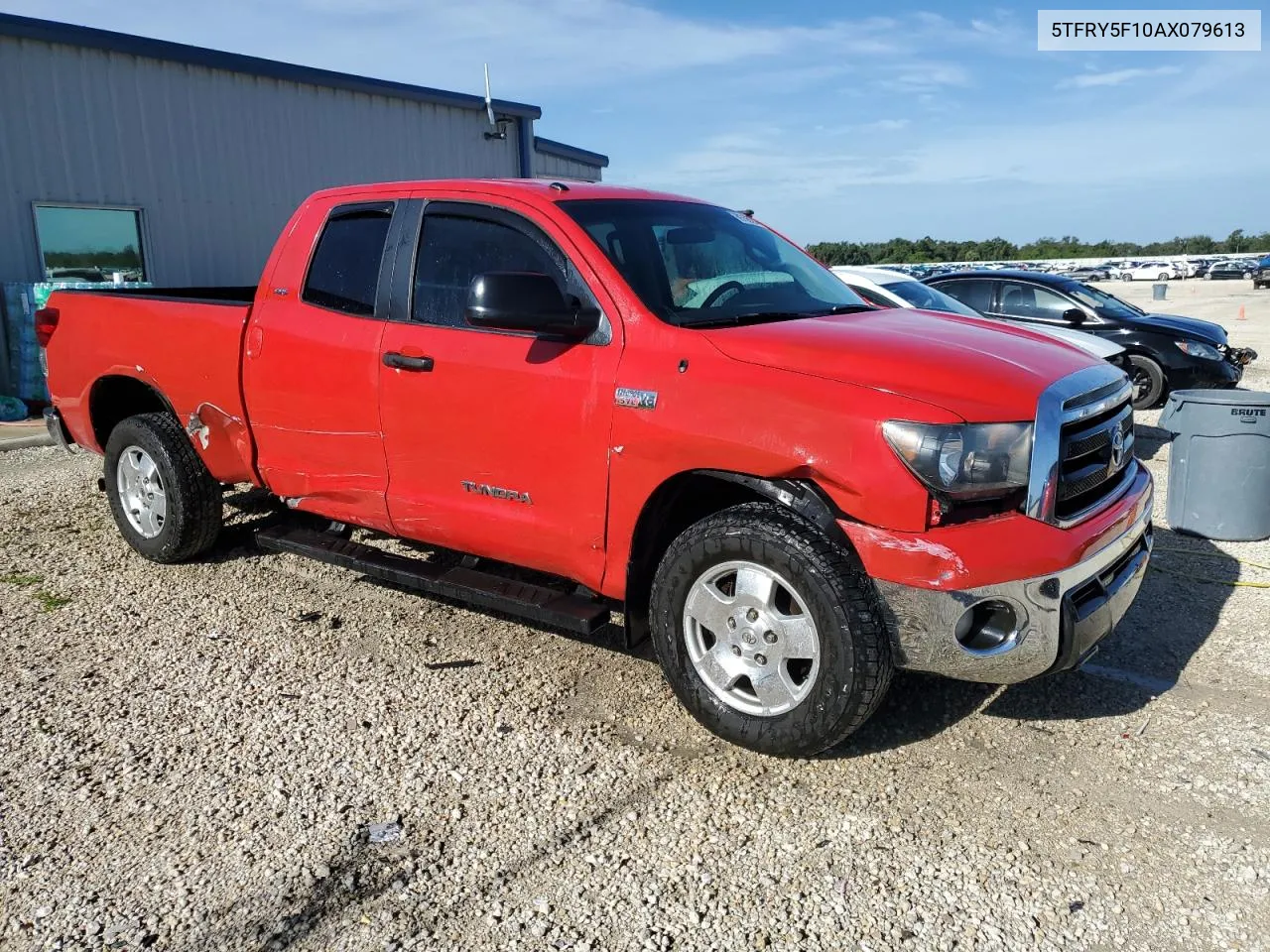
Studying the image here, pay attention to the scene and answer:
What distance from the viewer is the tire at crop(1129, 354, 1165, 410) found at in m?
10.7

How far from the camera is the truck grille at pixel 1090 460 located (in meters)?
3.21

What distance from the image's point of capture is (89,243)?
11.9m

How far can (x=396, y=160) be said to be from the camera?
49.8 ft

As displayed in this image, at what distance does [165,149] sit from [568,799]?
38.8 feet

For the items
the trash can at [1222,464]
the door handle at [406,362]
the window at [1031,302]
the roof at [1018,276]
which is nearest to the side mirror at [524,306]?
the door handle at [406,362]

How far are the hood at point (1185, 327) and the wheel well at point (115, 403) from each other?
10.0 meters

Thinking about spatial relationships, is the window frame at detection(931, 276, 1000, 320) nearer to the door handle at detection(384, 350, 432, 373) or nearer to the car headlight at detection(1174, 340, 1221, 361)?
the car headlight at detection(1174, 340, 1221, 361)

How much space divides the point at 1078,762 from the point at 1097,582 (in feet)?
2.16

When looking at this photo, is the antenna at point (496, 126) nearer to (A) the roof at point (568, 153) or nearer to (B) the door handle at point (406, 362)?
(A) the roof at point (568, 153)

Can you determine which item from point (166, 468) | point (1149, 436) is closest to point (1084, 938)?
point (166, 468)

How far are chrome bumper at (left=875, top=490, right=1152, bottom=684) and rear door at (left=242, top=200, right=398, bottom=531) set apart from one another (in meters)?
2.36

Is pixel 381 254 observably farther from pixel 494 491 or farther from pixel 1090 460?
pixel 1090 460

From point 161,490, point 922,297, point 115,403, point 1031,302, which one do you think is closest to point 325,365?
point 161,490

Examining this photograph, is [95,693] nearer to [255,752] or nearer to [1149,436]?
[255,752]
